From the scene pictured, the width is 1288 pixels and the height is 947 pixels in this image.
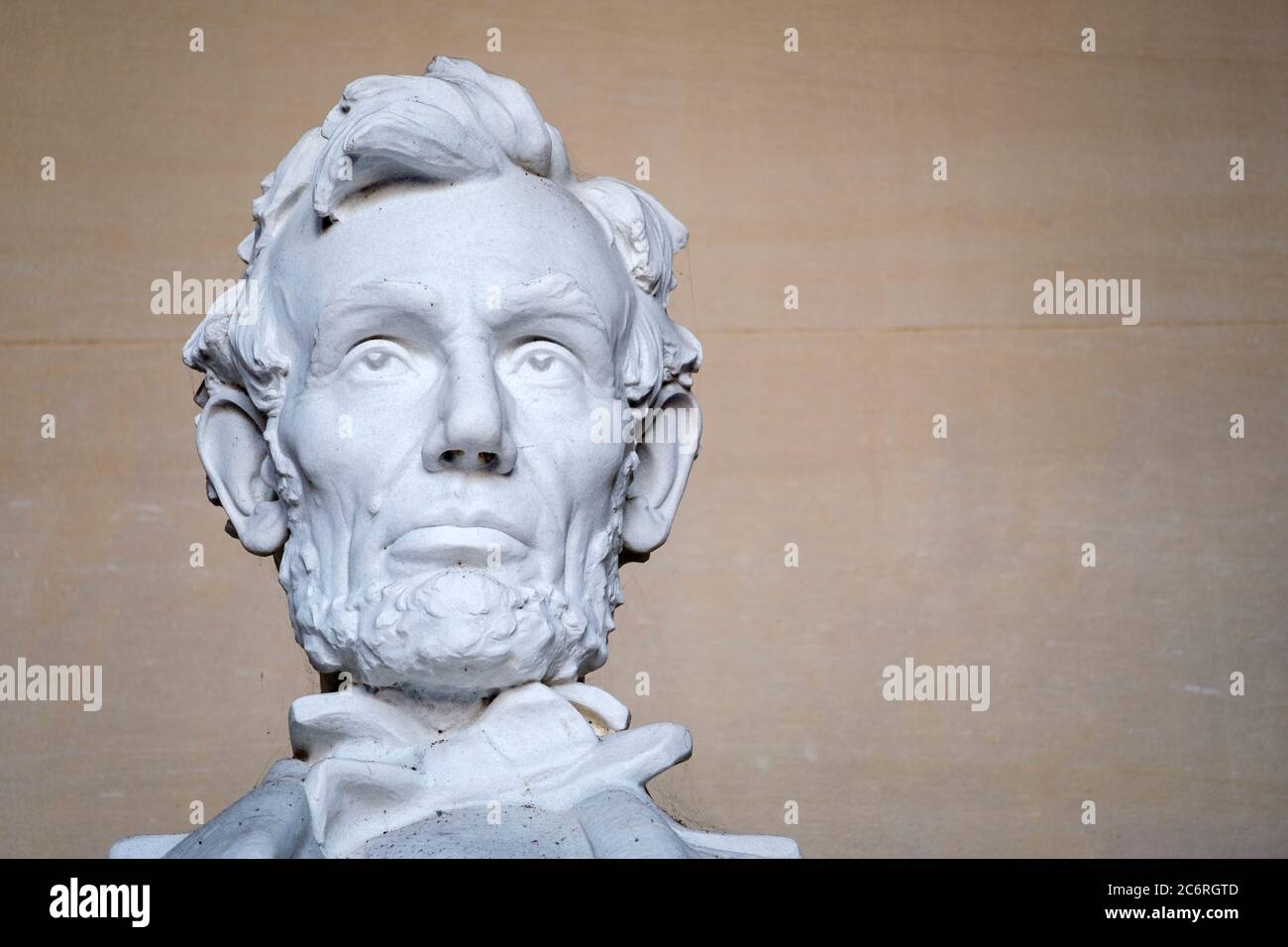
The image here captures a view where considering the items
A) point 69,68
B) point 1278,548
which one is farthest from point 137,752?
point 1278,548

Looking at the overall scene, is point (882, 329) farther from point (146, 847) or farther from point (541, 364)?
point (146, 847)

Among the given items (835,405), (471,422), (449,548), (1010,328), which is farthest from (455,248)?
(1010,328)

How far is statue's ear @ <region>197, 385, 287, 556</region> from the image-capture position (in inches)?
156

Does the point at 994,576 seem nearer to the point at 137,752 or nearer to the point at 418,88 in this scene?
the point at 137,752

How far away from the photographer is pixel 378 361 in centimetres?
376

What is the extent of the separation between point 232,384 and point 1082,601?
2.42m

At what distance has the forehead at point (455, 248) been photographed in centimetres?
376

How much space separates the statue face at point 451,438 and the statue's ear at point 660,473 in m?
0.18

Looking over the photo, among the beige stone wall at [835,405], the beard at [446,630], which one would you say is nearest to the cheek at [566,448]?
the beard at [446,630]

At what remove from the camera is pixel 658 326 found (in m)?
4.07

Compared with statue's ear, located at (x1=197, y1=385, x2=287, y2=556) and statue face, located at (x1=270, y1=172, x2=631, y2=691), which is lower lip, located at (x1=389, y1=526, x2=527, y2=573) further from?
statue's ear, located at (x1=197, y1=385, x2=287, y2=556)

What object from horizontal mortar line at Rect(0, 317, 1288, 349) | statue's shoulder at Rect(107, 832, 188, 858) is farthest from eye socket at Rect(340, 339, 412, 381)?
horizontal mortar line at Rect(0, 317, 1288, 349)

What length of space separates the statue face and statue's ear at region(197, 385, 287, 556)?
12 cm
